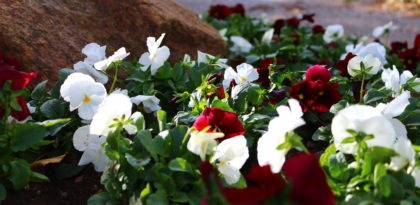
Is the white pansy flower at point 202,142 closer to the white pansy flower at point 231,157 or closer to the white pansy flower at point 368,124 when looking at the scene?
the white pansy flower at point 231,157

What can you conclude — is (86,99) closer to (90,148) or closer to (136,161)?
(90,148)

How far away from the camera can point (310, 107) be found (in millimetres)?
1957

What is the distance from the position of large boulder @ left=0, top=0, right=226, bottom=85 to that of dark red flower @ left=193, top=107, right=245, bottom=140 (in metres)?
0.89

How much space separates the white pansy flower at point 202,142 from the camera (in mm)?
1548

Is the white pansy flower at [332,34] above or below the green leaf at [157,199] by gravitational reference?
below

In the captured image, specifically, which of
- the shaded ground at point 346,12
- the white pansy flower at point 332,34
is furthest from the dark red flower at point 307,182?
the shaded ground at point 346,12

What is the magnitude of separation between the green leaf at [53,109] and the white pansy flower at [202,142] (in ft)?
1.87

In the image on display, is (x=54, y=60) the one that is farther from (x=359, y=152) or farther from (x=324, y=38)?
(x=324, y=38)

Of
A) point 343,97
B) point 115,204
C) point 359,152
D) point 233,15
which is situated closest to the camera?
point 359,152

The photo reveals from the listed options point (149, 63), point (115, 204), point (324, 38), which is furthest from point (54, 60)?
point (324, 38)

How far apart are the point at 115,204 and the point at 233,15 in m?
2.79

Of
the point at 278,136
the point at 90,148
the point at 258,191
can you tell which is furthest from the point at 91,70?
the point at 258,191

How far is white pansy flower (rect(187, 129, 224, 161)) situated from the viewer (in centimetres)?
155

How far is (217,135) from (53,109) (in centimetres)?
67
